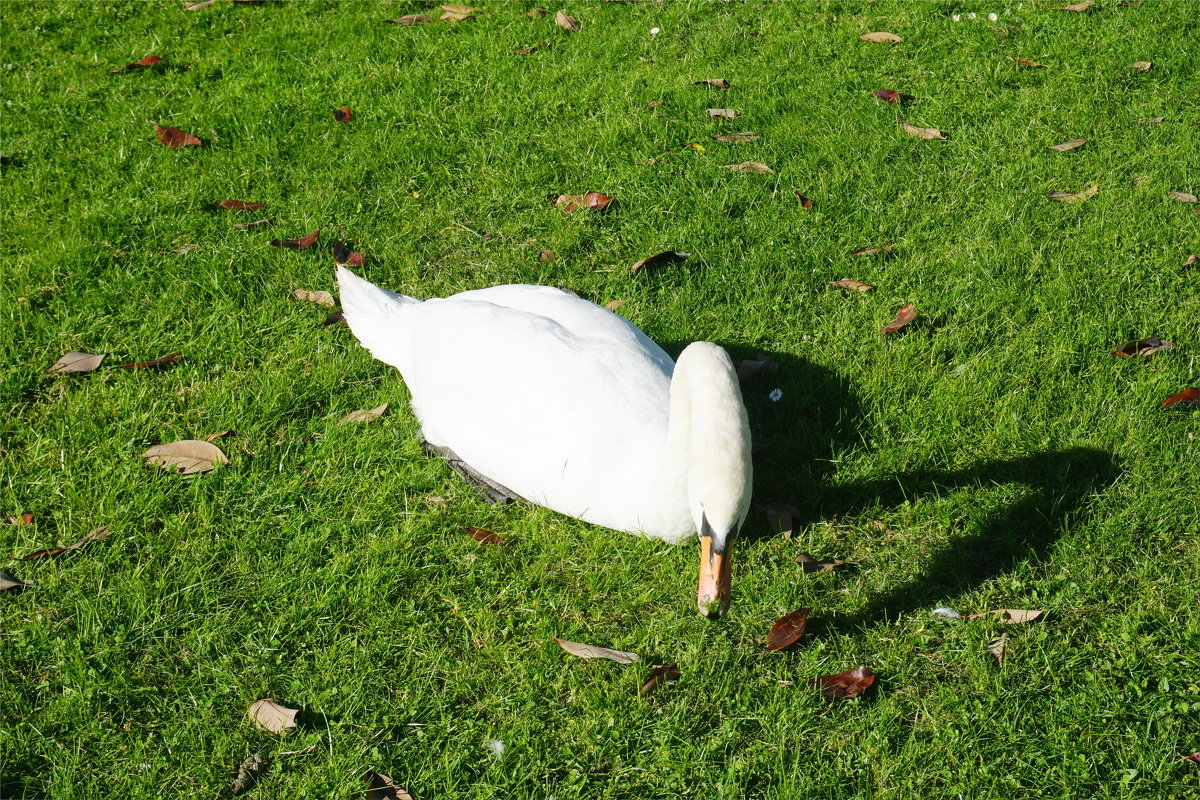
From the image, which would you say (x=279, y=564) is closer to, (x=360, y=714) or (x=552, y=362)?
(x=360, y=714)

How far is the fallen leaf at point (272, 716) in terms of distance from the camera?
2.68 m

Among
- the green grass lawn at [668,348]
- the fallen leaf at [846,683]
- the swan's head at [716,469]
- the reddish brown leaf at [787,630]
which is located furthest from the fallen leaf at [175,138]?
the fallen leaf at [846,683]

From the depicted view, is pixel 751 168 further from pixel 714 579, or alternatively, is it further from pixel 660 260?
pixel 714 579

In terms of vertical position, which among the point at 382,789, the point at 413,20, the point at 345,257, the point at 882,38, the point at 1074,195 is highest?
the point at 413,20

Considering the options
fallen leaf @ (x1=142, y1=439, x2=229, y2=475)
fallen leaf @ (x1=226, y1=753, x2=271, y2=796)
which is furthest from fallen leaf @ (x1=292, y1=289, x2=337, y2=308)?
fallen leaf @ (x1=226, y1=753, x2=271, y2=796)

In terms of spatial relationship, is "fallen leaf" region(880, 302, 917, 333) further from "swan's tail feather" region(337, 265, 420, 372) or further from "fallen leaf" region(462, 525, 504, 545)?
"swan's tail feather" region(337, 265, 420, 372)

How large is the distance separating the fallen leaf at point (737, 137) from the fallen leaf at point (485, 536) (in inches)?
120

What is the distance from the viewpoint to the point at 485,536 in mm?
3299

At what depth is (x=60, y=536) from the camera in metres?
3.27

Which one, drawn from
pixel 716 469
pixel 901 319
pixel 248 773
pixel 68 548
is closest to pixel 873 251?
pixel 901 319

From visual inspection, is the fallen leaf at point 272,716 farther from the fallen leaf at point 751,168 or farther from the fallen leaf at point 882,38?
the fallen leaf at point 882,38

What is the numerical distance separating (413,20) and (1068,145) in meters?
4.33

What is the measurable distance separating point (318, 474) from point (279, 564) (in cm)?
45

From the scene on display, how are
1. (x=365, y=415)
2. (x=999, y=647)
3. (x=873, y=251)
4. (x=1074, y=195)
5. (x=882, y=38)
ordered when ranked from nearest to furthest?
(x=999, y=647), (x=365, y=415), (x=873, y=251), (x=1074, y=195), (x=882, y=38)
